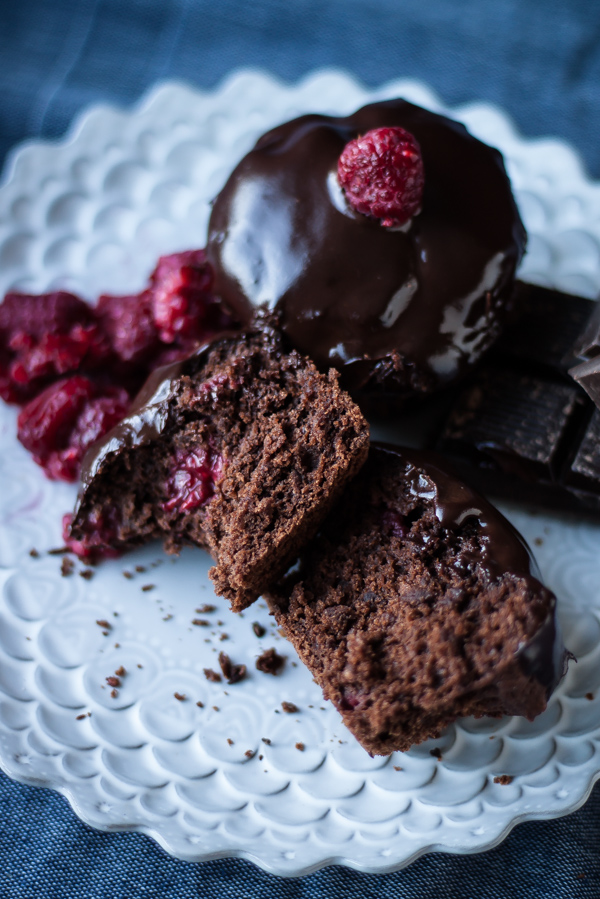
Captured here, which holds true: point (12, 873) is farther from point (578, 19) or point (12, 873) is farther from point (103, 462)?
point (578, 19)

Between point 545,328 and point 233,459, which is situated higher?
point 545,328

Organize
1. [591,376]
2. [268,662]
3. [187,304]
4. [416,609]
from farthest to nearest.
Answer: [187,304] < [268,662] < [591,376] < [416,609]

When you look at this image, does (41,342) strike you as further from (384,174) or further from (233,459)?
(384,174)

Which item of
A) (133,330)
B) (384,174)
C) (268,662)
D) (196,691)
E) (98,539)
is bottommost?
(196,691)

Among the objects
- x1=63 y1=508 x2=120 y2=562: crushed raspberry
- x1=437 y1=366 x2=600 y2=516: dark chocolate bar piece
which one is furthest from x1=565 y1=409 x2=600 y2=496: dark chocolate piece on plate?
x1=63 y1=508 x2=120 y2=562: crushed raspberry

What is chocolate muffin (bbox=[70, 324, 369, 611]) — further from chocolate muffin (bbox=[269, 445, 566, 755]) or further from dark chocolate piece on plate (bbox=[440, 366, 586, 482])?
dark chocolate piece on plate (bbox=[440, 366, 586, 482])

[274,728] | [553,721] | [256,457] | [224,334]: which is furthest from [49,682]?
[553,721]

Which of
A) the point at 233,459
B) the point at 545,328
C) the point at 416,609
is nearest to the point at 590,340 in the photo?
the point at 545,328
